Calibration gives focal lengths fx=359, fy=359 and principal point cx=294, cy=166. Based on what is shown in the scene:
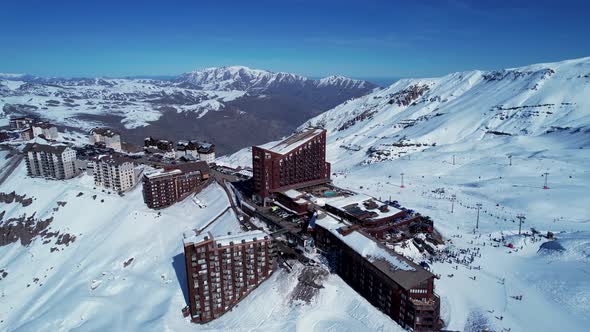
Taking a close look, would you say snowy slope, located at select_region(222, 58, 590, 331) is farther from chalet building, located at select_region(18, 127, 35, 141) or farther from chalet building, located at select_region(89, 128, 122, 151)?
chalet building, located at select_region(18, 127, 35, 141)

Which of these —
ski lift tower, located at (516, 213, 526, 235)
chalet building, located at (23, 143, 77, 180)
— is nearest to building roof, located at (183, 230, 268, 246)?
ski lift tower, located at (516, 213, 526, 235)

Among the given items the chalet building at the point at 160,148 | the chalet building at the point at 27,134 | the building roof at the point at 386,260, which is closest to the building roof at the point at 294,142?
the building roof at the point at 386,260

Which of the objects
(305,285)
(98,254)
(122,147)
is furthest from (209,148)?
(305,285)

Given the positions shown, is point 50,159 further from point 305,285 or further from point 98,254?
point 305,285

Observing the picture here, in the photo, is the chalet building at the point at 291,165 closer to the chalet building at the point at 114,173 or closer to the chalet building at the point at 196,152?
the chalet building at the point at 114,173

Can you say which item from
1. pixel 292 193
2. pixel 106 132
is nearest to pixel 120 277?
pixel 292 193

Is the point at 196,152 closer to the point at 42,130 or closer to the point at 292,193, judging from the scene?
the point at 292,193
